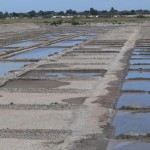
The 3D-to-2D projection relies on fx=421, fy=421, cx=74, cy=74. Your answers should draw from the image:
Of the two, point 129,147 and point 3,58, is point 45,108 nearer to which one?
point 129,147

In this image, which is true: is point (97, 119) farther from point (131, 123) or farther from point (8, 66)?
point (8, 66)

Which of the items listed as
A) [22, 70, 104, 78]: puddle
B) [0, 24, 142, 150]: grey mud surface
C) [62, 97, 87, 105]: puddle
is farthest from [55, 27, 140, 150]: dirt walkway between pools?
[22, 70, 104, 78]: puddle

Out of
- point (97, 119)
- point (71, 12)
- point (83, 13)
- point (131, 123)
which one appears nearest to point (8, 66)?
point (97, 119)

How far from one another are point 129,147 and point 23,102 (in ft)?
15.8

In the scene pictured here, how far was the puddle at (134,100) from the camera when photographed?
1194cm

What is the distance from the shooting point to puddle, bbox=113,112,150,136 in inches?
371

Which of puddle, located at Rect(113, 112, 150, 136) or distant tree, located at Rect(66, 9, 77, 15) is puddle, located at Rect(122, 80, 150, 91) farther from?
distant tree, located at Rect(66, 9, 77, 15)

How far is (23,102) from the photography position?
12336 millimetres

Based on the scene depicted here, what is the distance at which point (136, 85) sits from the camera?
15.0 meters

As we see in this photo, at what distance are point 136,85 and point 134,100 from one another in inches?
97.0

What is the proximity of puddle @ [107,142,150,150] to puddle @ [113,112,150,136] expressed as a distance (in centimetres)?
62

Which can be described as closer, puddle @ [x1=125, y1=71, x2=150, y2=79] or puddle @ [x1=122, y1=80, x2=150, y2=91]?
puddle @ [x1=122, y1=80, x2=150, y2=91]

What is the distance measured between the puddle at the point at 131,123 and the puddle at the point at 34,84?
455 centimetres

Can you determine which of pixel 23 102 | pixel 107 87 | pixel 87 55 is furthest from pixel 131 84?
pixel 87 55
